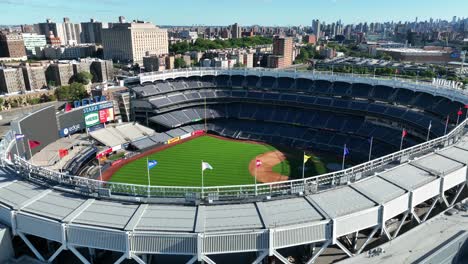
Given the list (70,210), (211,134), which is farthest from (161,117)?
(70,210)

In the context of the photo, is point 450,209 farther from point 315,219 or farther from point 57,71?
point 57,71

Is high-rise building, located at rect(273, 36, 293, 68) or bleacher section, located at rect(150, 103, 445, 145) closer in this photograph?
bleacher section, located at rect(150, 103, 445, 145)

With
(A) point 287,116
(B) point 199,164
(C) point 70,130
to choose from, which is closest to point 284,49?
(A) point 287,116

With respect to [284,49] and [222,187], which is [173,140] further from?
[284,49]

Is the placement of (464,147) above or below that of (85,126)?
above

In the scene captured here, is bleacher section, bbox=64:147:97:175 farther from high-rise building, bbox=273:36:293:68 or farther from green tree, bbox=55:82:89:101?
high-rise building, bbox=273:36:293:68

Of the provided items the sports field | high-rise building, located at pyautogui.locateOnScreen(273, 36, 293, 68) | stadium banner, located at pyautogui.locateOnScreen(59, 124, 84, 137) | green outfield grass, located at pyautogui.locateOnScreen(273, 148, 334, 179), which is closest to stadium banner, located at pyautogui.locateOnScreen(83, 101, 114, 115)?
stadium banner, located at pyautogui.locateOnScreen(59, 124, 84, 137)
